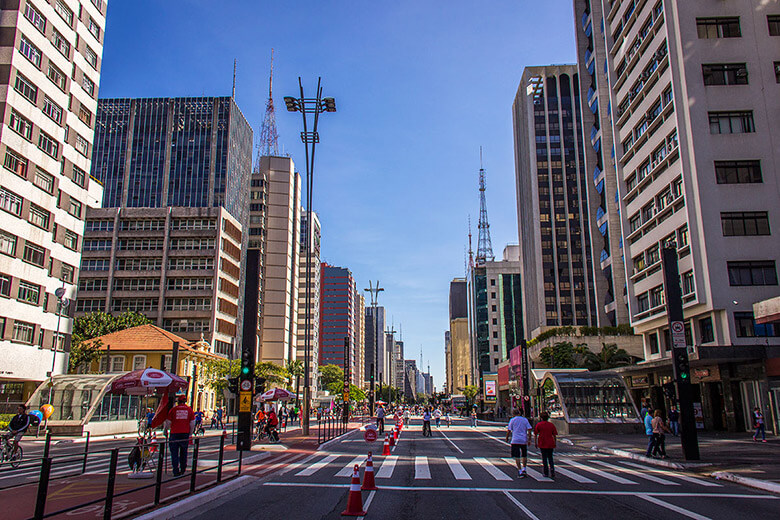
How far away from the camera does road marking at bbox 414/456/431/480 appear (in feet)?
49.7

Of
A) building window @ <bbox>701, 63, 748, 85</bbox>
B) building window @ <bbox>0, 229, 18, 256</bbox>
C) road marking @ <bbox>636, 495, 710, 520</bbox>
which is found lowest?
road marking @ <bbox>636, 495, 710, 520</bbox>

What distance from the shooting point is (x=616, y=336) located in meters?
62.3

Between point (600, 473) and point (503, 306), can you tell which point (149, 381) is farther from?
point (503, 306)

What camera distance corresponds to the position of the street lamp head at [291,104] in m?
29.4

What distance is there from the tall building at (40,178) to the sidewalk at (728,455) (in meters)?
36.2

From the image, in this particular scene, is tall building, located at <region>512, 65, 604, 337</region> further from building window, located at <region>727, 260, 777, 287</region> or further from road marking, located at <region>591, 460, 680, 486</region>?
road marking, located at <region>591, 460, 680, 486</region>

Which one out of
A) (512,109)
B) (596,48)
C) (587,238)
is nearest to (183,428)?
(596,48)

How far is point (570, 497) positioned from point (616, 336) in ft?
180

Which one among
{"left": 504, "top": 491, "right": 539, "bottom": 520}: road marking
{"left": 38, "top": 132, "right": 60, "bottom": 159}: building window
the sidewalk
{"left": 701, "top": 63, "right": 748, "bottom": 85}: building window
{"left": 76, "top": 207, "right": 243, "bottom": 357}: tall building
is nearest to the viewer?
{"left": 504, "top": 491, "right": 539, "bottom": 520}: road marking

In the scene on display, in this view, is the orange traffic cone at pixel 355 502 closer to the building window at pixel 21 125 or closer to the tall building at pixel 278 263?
the building window at pixel 21 125

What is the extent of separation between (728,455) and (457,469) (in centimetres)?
1064

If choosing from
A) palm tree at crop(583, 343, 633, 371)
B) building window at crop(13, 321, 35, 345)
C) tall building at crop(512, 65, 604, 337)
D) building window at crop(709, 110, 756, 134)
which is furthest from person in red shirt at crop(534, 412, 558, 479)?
tall building at crop(512, 65, 604, 337)

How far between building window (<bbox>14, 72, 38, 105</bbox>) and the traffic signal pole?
144ft

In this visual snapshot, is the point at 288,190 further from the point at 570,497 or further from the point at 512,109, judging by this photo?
the point at 570,497
